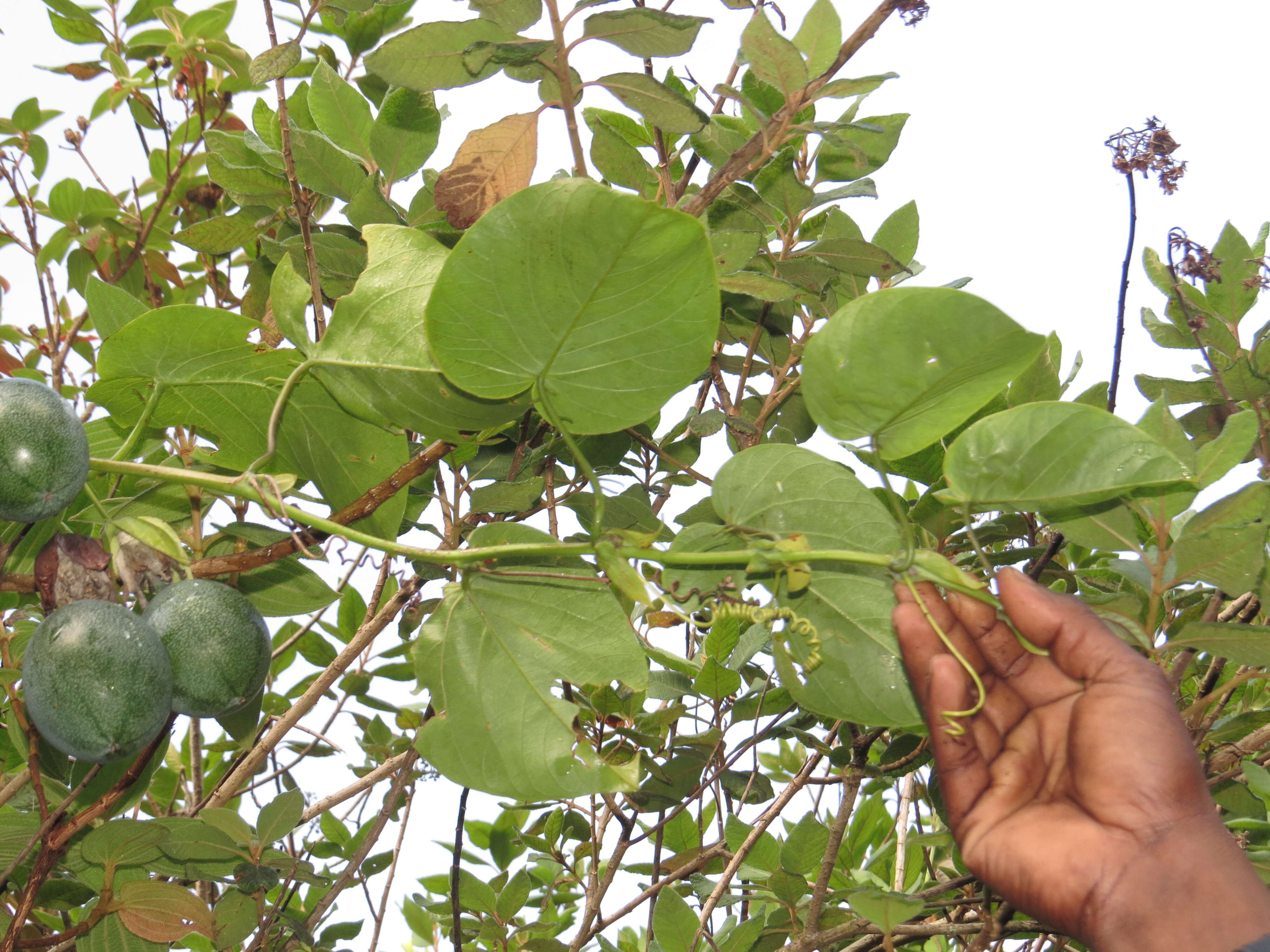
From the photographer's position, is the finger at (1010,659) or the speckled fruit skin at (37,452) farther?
the finger at (1010,659)

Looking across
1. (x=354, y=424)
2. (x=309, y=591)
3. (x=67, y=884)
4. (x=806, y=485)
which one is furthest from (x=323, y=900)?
(x=806, y=485)

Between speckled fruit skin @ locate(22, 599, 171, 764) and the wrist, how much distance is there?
25.4 inches

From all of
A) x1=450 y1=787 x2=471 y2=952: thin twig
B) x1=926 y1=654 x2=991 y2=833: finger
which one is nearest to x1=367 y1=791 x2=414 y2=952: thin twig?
x1=450 y1=787 x2=471 y2=952: thin twig

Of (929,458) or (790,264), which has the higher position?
(790,264)

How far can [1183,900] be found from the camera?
65 centimetres

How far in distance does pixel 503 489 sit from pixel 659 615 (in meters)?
0.26

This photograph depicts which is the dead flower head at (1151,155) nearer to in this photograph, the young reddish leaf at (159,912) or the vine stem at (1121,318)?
the vine stem at (1121,318)

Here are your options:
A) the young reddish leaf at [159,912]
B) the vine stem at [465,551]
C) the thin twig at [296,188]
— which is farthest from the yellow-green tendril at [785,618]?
the young reddish leaf at [159,912]

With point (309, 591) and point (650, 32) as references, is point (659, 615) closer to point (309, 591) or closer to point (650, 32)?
point (309, 591)

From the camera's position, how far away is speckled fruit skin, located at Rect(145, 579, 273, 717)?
646mm

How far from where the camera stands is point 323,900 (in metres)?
1.21

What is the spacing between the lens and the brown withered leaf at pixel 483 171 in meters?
0.79

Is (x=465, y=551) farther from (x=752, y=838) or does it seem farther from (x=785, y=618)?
(x=752, y=838)

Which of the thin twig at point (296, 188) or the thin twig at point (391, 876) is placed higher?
the thin twig at point (296, 188)
